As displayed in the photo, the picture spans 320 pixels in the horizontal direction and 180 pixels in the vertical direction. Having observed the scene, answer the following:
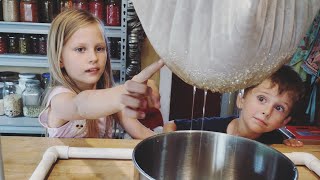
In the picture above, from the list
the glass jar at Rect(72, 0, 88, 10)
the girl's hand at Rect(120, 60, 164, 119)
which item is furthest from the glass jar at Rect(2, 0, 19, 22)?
the girl's hand at Rect(120, 60, 164, 119)

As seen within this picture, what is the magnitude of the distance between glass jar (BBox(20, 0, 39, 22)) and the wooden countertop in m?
0.97

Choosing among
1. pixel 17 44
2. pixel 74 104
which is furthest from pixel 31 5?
pixel 74 104

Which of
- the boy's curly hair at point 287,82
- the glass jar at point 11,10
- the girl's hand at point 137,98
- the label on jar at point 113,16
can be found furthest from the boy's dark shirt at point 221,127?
the glass jar at point 11,10

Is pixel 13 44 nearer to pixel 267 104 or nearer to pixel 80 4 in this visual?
pixel 80 4

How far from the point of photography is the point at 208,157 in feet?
2.03

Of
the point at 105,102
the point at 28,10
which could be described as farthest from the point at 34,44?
the point at 105,102

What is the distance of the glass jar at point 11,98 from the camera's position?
178 centimetres

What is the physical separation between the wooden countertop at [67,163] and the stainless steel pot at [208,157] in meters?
0.10

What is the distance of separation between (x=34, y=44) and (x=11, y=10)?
0.61ft

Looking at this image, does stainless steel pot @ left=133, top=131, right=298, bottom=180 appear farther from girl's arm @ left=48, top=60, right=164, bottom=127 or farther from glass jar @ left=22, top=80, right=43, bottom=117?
glass jar @ left=22, top=80, right=43, bottom=117

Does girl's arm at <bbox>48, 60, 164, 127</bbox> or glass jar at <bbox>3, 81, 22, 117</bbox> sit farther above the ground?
girl's arm at <bbox>48, 60, 164, 127</bbox>

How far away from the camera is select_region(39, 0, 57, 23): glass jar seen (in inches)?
68.4

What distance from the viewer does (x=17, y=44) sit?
1782 millimetres

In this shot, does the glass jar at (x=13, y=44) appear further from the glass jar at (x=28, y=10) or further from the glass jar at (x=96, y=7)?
the glass jar at (x=96, y=7)
